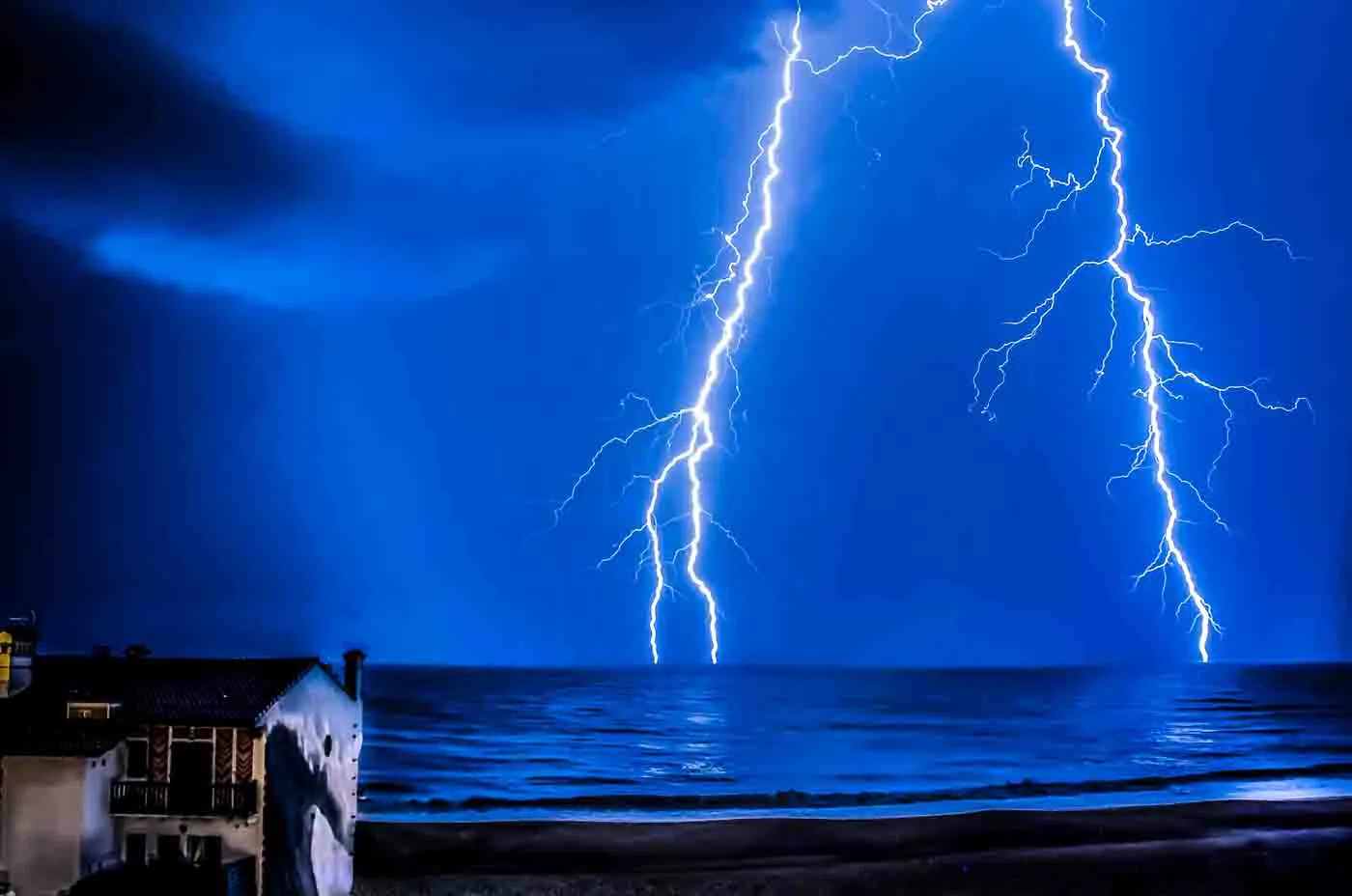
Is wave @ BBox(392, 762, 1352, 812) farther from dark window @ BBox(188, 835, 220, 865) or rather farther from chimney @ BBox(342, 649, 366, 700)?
dark window @ BBox(188, 835, 220, 865)

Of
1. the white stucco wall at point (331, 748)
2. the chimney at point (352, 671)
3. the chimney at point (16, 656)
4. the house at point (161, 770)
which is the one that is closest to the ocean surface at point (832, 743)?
the chimney at point (352, 671)

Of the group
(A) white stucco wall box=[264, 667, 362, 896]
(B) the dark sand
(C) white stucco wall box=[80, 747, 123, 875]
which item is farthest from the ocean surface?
(C) white stucco wall box=[80, 747, 123, 875]

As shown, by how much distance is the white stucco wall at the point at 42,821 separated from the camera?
996 centimetres

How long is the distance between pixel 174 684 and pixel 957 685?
38030mm

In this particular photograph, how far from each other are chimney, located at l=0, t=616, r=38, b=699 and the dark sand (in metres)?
3.95

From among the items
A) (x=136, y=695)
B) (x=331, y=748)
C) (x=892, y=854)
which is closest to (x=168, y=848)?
(x=136, y=695)

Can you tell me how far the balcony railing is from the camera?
1027 cm

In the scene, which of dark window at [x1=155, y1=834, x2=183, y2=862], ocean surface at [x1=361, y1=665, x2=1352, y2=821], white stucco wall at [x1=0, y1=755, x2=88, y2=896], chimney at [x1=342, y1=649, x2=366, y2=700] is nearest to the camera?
white stucco wall at [x1=0, y1=755, x2=88, y2=896]

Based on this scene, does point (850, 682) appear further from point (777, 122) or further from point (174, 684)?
point (174, 684)

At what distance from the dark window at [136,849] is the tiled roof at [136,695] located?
3.00 ft

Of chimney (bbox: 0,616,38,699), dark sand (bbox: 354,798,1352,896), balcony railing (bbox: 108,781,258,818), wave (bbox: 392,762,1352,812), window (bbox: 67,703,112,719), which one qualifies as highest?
chimney (bbox: 0,616,38,699)

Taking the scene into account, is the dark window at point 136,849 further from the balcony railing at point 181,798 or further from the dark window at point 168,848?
the balcony railing at point 181,798

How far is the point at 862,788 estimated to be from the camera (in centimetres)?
2278

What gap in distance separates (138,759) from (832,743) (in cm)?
2157
